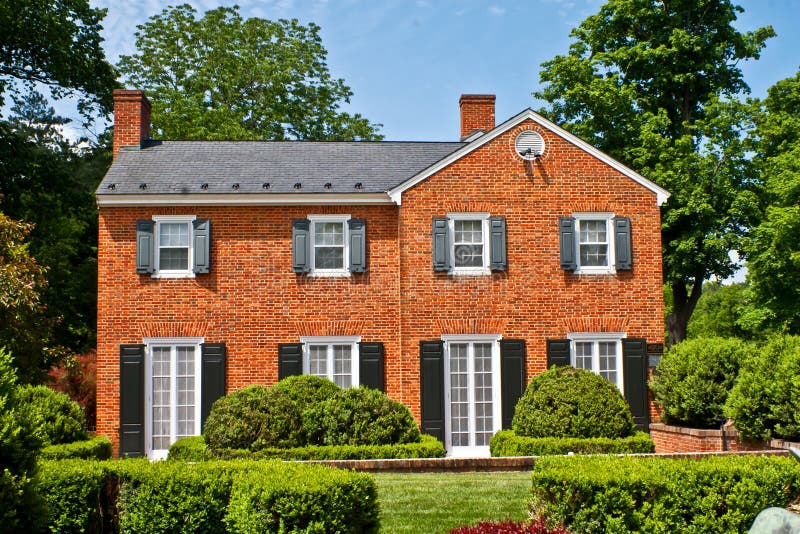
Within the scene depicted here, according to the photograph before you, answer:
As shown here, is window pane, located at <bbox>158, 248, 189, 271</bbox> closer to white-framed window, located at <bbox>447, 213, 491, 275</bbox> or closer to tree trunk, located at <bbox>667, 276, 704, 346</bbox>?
white-framed window, located at <bbox>447, 213, 491, 275</bbox>

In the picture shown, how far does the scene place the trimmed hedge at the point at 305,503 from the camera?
27.8 ft

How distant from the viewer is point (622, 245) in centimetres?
2162

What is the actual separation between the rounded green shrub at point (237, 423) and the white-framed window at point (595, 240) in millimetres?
9474

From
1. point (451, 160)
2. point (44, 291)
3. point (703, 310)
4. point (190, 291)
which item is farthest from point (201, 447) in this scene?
point (703, 310)

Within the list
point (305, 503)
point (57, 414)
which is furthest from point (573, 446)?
point (57, 414)

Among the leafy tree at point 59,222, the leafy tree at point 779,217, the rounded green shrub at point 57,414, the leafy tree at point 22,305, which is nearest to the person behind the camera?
the rounded green shrub at point 57,414

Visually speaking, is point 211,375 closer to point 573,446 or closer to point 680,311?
point 573,446

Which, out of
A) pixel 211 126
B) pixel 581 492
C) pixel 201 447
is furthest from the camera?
pixel 211 126

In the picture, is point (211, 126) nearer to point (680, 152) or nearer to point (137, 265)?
point (137, 265)

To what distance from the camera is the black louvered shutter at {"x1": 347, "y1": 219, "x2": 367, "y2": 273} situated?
2152cm

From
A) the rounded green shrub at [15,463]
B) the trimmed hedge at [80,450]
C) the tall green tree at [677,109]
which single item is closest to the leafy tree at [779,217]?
the tall green tree at [677,109]

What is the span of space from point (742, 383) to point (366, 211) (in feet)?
31.5

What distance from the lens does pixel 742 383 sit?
17.2 metres

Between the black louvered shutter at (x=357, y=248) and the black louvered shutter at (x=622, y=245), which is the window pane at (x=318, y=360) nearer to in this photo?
the black louvered shutter at (x=357, y=248)
